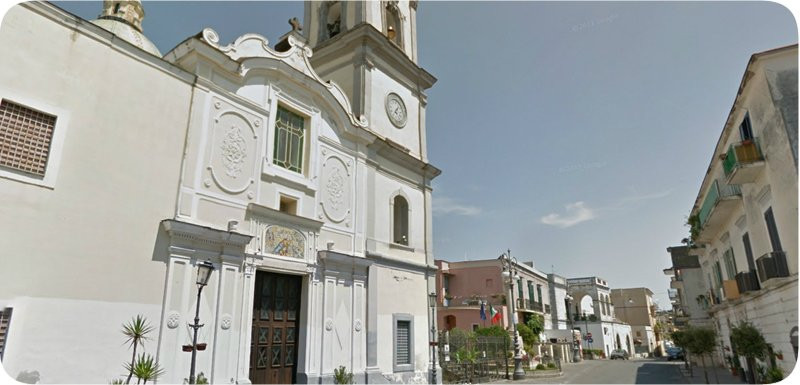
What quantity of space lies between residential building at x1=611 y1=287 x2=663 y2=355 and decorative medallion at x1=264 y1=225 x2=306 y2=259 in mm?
61223

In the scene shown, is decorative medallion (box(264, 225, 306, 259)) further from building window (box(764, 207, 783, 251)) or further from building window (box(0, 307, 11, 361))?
building window (box(764, 207, 783, 251))

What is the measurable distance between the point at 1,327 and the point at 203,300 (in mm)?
3280

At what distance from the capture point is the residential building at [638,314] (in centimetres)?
6191

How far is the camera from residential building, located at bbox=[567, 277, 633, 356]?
48.8 meters

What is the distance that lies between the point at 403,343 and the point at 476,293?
70.9 feet

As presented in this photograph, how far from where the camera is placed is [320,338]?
12.0 metres

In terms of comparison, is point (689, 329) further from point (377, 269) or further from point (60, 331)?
point (60, 331)

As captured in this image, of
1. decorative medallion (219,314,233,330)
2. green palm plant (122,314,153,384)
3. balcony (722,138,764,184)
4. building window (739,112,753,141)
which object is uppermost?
building window (739,112,753,141)

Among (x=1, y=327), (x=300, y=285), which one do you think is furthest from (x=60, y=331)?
(x=300, y=285)

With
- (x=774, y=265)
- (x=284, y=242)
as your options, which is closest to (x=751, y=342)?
(x=774, y=265)

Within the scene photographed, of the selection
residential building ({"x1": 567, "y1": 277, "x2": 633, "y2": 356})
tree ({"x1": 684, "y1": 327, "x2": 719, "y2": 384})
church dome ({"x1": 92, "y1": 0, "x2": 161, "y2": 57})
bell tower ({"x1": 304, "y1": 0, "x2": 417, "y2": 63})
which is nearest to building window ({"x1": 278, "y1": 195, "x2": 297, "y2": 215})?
church dome ({"x1": 92, "y1": 0, "x2": 161, "y2": 57})

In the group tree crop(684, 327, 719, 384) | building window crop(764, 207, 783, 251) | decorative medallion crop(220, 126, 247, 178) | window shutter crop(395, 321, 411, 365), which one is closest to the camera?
decorative medallion crop(220, 126, 247, 178)

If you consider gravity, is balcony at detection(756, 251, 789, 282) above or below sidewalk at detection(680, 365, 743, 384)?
above

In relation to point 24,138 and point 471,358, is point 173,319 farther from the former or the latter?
point 471,358
